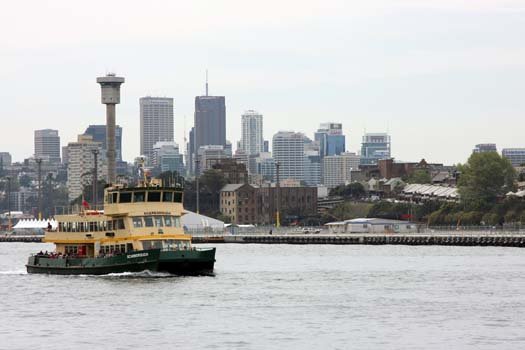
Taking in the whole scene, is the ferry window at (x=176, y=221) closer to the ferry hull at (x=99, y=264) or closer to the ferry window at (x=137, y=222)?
the ferry window at (x=137, y=222)

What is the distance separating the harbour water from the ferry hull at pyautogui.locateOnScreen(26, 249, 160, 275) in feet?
2.36

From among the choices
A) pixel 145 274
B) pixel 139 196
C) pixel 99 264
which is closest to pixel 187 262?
pixel 145 274

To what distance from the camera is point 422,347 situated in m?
63.0

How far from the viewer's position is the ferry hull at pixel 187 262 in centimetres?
9738

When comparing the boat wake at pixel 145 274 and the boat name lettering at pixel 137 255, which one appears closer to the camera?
the boat wake at pixel 145 274

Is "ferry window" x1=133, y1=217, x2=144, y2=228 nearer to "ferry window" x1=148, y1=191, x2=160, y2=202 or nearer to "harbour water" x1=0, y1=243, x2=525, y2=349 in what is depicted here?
"ferry window" x1=148, y1=191, x2=160, y2=202

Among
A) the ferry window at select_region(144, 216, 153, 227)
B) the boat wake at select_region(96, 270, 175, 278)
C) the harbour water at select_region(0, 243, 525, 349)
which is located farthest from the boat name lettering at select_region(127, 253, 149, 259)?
the ferry window at select_region(144, 216, 153, 227)

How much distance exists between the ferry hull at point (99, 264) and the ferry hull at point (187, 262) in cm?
73

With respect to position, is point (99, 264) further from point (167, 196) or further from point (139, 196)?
point (167, 196)

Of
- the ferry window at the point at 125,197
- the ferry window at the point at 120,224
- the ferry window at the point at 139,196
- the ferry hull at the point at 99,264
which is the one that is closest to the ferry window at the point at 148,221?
the ferry window at the point at 139,196

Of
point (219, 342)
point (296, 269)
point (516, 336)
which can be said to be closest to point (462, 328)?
point (516, 336)

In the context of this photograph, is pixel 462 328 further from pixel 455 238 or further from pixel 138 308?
pixel 455 238

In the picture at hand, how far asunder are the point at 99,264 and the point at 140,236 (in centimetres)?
399

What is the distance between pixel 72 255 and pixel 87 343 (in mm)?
40760
